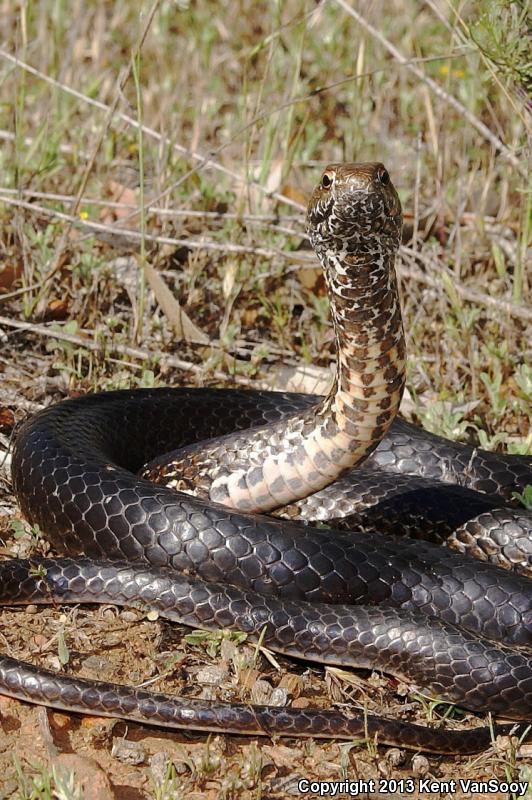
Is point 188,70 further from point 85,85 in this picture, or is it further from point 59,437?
point 59,437

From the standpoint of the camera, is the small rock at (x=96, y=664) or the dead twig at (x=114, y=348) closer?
the small rock at (x=96, y=664)

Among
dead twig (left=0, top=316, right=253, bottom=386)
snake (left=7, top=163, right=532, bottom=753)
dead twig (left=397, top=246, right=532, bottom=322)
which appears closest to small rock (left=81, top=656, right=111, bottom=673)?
snake (left=7, top=163, right=532, bottom=753)

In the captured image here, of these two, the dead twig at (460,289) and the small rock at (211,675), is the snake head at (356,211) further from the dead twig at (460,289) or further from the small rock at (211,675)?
the dead twig at (460,289)

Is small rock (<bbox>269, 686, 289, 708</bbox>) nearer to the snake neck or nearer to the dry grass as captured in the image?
the dry grass

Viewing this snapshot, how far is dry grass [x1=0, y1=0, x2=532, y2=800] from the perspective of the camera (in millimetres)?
6324

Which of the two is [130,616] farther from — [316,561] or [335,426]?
[335,426]

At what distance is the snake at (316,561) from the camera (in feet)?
12.6

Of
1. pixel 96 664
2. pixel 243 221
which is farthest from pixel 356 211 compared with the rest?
pixel 243 221

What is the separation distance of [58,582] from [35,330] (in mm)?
2225

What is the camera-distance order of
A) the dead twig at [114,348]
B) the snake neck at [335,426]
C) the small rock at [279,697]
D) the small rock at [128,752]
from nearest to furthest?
1. the small rock at [128,752]
2. the small rock at [279,697]
3. the snake neck at [335,426]
4. the dead twig at [114,348]

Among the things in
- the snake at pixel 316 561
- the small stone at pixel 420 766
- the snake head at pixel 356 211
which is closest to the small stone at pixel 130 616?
the snake at pixel 316 561

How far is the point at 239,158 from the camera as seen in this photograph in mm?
8586

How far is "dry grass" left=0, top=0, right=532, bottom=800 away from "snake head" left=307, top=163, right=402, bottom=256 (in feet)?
5.42

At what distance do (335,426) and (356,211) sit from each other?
39.5 inches
